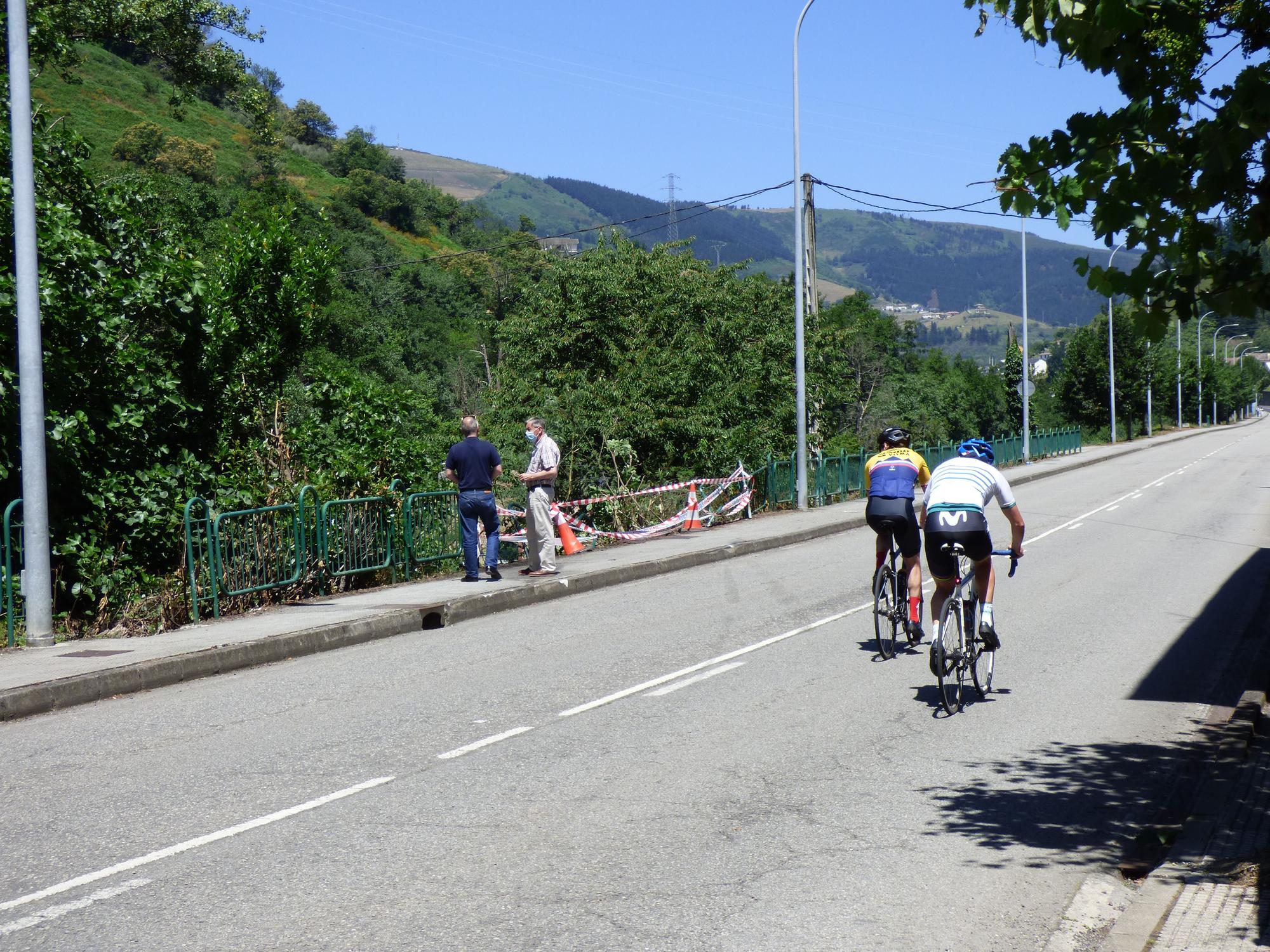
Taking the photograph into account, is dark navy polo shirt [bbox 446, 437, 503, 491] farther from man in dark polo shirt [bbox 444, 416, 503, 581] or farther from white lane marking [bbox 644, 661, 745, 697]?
white lane marking [bbox 644, 661, 745, 697]

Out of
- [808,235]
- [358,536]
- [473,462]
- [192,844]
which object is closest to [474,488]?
[473,462]

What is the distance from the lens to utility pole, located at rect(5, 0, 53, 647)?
10477mm

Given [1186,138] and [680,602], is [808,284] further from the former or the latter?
[1186,138]

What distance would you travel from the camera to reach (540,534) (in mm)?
15344

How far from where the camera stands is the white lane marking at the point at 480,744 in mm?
7109

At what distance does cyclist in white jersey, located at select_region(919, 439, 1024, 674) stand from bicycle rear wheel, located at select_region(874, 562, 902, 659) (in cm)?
170

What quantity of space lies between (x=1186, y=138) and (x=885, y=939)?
329cm

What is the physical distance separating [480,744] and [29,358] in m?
5.90

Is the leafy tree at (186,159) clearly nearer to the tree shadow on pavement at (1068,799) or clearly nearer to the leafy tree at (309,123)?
the leafy tree at (309,123)

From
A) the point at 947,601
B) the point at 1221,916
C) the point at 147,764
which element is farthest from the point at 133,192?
the point at 1221,916

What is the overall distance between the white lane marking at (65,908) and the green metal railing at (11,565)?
657 cm

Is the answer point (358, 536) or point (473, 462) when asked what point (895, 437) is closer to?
point (473, 462)

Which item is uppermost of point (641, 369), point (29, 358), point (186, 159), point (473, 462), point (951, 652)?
point (186, 159)

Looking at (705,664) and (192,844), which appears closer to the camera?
(192,844)
